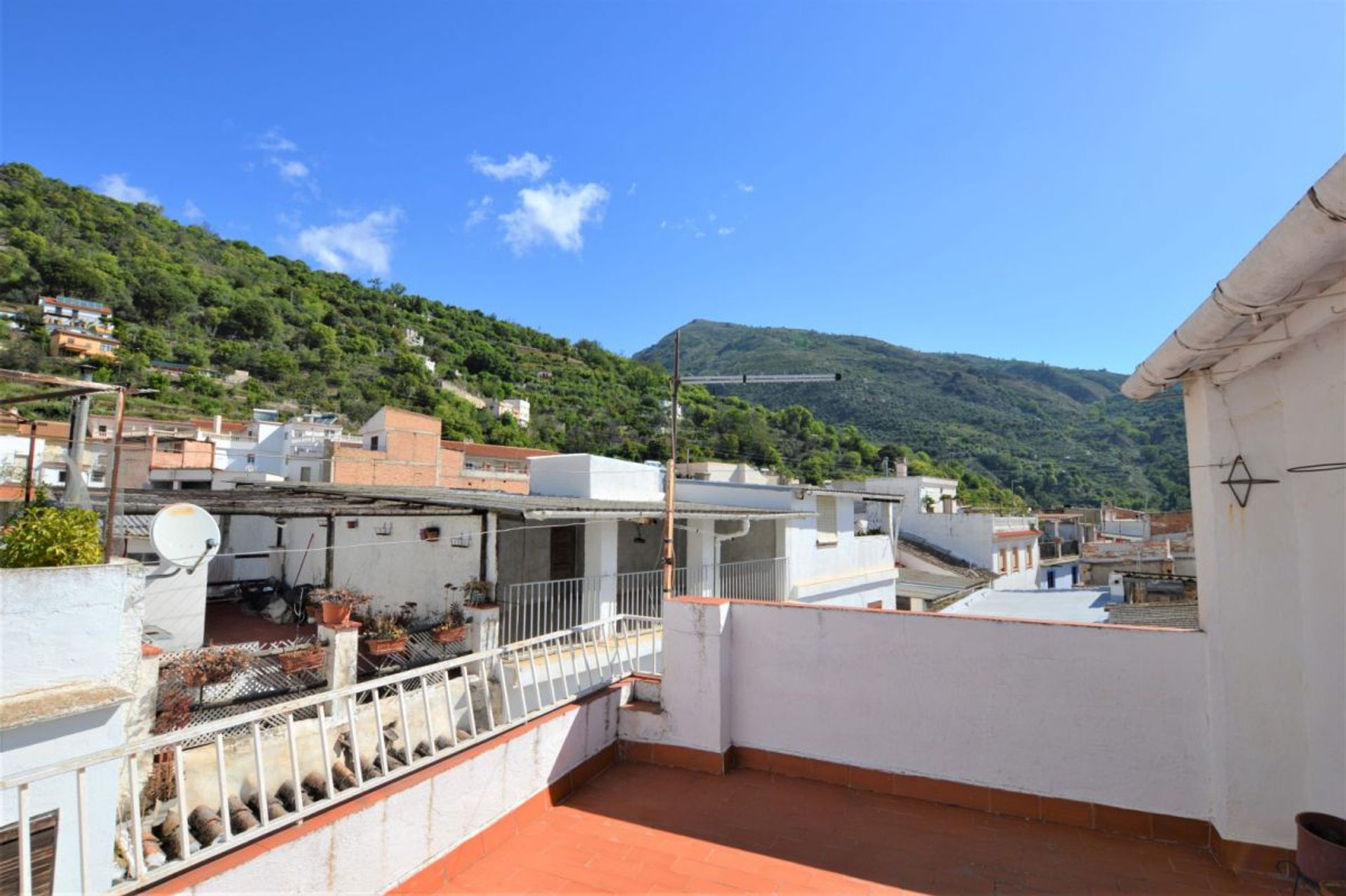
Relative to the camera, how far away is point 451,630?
28.6ft

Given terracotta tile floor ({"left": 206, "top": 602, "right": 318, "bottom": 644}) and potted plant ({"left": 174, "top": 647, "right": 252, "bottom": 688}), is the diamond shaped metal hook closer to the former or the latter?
potted plant ({"left": 174, "top": 647, "right": 252, "bottom": 688})

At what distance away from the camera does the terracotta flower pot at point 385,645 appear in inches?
338

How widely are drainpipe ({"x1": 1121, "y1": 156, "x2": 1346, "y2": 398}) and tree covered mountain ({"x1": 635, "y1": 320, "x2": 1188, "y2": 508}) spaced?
62.6 m

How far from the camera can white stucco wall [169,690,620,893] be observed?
8.79ft

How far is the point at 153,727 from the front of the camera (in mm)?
6750

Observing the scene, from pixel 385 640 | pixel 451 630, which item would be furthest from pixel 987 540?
pixel 385 640

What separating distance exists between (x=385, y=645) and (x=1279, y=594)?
30.3 feet

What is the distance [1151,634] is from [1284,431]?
141 centimetres

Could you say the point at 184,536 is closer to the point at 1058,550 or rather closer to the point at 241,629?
the point at 241,629

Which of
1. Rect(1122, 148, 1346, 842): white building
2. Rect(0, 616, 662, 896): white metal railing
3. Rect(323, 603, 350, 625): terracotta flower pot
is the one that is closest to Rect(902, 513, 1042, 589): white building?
Rect(0, 616, 662, 896): white metal railing

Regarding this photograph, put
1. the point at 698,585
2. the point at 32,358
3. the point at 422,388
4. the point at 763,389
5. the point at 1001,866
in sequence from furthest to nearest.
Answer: the point at 763,389 → the point at 422,388 → the point at 32,358 → the point at 698,585 → the point at 1001,866

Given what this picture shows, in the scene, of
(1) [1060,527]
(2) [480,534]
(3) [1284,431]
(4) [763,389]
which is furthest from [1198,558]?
(4) [763,389]

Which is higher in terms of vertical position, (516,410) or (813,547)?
(516,410)

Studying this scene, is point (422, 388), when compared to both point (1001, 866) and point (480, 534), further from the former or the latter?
point (1001, 866)
